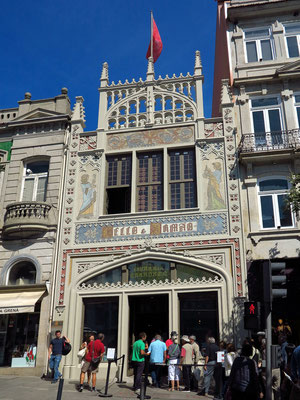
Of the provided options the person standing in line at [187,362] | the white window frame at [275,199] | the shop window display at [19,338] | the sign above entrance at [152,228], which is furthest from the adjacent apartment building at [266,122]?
the shop window display at [19,338]

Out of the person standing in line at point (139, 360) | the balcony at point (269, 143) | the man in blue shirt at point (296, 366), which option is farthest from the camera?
the balcony at point (269, 143)

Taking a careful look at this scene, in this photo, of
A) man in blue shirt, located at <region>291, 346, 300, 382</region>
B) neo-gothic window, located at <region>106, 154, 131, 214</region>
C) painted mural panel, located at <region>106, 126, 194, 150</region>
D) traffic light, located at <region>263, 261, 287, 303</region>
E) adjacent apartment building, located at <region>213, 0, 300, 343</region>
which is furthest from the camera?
painted mural panel, located at <region>106, 126, 194, 150</region>

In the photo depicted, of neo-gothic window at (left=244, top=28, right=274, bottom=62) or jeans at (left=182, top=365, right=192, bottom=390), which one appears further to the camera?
neo-gothic window at (left=244, top=28, right=274, bottom=62)

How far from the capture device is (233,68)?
19.8 meters

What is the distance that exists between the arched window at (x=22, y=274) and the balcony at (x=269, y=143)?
10514 mm

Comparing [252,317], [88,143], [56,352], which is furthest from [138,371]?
[88,143]

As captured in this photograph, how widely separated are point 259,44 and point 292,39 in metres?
1.63

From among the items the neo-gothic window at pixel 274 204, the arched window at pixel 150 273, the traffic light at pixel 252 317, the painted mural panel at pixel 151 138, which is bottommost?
the traffic light at pixel 252 317

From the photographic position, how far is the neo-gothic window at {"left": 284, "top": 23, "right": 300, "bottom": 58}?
64.5ft

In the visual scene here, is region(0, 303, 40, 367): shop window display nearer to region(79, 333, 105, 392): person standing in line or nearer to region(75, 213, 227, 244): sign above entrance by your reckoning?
region(75, 213, 227, 244): sign above entrance

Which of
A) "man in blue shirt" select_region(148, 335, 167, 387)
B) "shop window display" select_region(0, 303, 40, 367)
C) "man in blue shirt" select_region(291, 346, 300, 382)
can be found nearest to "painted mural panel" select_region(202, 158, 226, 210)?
"man in blue shirt" select_region(148, 335, 167, 387)

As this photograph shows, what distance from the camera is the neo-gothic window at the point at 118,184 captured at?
58.5 feet

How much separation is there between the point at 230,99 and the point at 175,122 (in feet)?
9.24

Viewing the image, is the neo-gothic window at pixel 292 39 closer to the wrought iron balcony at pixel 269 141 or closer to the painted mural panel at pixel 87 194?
the wrought iron balcony at pixel 269 141
